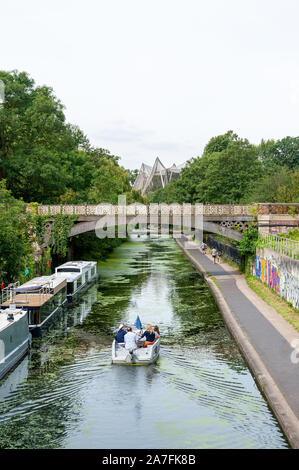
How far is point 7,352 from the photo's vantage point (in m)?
24.0

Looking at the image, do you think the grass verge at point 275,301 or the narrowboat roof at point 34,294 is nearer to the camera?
the narrowboat roof at point 34,294

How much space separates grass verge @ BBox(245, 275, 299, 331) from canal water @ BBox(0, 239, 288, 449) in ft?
11.9

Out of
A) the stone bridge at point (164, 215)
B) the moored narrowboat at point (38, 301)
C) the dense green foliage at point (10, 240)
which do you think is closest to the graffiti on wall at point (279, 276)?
the stone bridge at point (164, 215)

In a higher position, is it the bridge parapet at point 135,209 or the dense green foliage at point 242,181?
the dense green foliage at point 242,181

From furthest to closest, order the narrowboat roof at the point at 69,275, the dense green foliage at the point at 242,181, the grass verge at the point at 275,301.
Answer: the dense green foliage at the point at 242,181, the narrowboat roof at the point at 69,275, the grass verge at the point at 275,301

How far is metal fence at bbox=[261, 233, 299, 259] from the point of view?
35219 millimetres

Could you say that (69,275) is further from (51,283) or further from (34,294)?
(34,294)

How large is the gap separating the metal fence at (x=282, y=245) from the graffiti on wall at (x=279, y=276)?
0.68 meters

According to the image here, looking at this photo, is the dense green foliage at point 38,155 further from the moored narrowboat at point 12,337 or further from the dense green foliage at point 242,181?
the moored narrowboat at point 12,337

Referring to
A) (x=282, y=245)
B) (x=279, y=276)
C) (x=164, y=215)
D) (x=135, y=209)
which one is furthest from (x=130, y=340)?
(x=164, y=215)

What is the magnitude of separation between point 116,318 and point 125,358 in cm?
1124

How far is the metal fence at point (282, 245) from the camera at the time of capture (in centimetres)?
3522

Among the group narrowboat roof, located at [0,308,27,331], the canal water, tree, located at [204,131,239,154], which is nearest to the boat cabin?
the canal water
